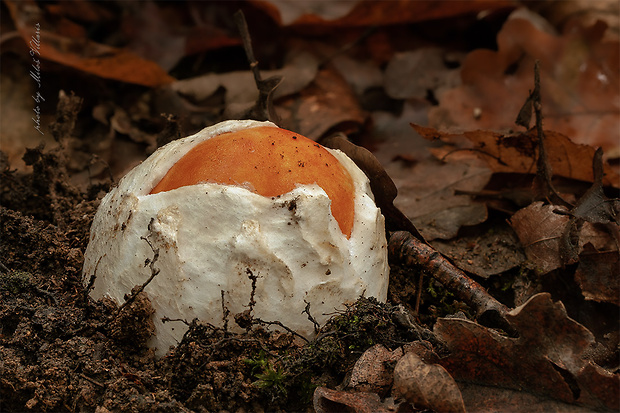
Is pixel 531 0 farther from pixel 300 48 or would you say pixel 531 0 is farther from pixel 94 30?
pixel 94 30

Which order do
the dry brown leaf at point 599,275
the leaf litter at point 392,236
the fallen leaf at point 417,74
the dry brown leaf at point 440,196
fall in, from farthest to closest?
the fallen leaf at point 417,74
the dry brown leaf at point 440,196
the dry brown leaf at point 599,275
the leaf litter at point 392,236

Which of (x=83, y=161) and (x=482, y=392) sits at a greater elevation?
(x=482, y=392)

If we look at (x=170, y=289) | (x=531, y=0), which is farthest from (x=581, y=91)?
(x=170, y=289)

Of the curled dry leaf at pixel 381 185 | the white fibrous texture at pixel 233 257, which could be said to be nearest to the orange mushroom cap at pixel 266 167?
the white fibrous texture at pixel 233 257

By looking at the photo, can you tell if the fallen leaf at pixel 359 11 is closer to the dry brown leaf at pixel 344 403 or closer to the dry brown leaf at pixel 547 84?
the dry brown leaf at pixel 547 84

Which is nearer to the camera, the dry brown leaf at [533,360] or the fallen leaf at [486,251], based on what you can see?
the dry brown leaf at [533,360]

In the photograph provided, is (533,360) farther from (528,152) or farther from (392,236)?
(528,152)

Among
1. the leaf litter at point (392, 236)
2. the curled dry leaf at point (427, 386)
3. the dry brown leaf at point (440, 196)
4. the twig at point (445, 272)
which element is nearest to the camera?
the curled dry leaf at point (427, 386)
